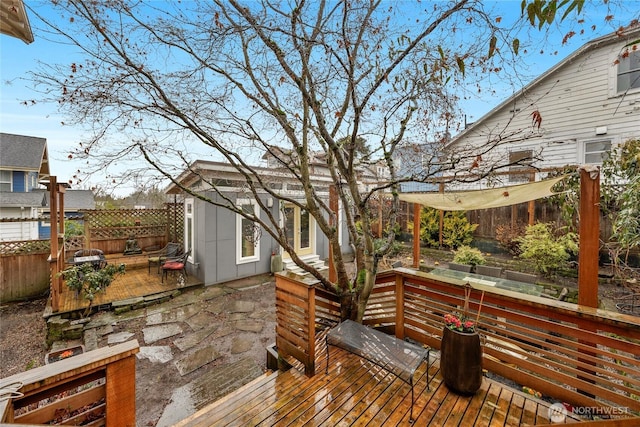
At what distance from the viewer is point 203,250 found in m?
7.14

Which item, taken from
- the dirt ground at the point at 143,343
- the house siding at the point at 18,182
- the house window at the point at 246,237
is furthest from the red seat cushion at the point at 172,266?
the house siding at the point at 18,182

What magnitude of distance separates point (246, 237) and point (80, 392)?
6.26m

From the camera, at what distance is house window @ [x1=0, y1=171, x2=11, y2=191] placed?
451 inches

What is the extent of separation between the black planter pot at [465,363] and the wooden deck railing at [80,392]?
2.66 metres

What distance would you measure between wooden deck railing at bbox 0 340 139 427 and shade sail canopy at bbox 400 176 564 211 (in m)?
4.12

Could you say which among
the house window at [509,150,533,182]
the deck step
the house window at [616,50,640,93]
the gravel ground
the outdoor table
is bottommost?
the gravel ground

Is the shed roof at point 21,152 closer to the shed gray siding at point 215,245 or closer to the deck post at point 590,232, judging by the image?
the shed gray siding at point 215,245

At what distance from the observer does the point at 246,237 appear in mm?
7832

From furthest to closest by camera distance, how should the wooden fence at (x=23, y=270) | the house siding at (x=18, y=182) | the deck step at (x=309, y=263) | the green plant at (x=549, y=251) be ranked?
1. the house siding at (x=18, y=182)
2. the deck step at (x=309, y=263)
3. the wooden fence at (x=23, y=270)
4. the green plant at (x=549, y=251)

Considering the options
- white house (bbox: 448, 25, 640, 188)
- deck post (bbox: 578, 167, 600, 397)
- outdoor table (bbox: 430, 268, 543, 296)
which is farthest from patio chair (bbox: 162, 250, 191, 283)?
white house (bbox: 448, 25, 640, 188)

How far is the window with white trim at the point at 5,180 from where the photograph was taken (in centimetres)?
1146

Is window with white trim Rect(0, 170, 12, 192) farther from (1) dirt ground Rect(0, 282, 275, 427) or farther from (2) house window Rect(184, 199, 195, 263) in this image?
(2) house window Rect(184, 199, 195, 263)

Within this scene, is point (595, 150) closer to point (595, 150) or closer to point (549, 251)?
point (595, 150)

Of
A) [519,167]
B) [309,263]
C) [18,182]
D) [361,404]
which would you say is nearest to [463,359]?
[361,404]
